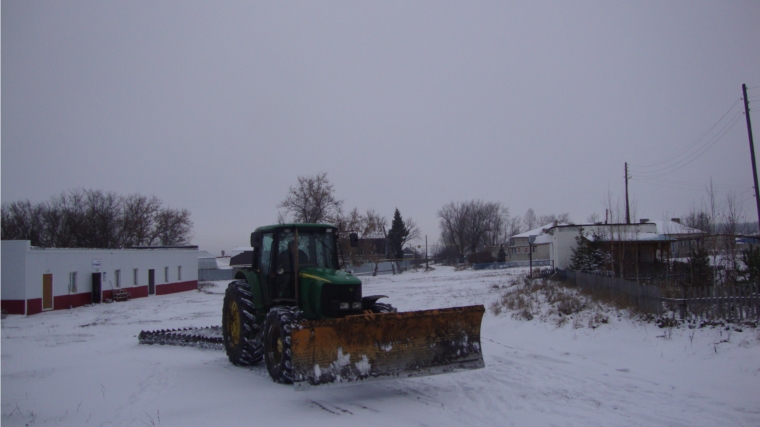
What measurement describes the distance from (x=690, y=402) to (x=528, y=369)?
2.63m

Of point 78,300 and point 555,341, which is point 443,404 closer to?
point 555,341

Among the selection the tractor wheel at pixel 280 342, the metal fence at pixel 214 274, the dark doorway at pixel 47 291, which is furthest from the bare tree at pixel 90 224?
the tractor wheel at pixel 280 342

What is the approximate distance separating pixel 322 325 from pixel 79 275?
2479cm

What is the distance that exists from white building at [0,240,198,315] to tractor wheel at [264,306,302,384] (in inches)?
794

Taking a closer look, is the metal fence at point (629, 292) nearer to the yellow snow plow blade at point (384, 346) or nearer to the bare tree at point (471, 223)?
the yellow snow plow blade at point (384, 346)

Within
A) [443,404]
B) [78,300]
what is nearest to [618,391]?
[443,404]

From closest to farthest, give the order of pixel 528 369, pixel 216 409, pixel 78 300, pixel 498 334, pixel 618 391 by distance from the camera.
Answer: pixel 216 409 → pixel 618 391 → pixel 528 369 → pixel 498 334 → pixel 78 300

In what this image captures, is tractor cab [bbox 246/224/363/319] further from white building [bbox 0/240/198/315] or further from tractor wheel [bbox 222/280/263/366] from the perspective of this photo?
white building [bbox 0/240/198/315]

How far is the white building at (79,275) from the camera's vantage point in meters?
23.2

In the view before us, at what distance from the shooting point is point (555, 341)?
41.8ft

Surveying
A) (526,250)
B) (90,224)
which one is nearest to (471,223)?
(526,250)

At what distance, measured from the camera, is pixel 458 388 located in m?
7.97

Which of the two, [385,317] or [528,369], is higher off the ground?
[385,317]

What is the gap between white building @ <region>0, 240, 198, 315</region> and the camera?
76.1 ft
